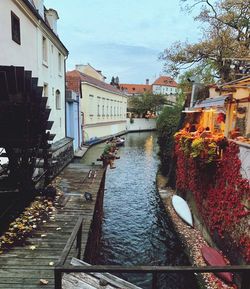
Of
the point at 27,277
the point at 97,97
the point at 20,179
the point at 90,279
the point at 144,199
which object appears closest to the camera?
the point at 90,279

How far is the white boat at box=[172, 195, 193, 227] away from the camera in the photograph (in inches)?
393

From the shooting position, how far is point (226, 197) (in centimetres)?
693

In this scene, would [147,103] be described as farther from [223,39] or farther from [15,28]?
[15,28]

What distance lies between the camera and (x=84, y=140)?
27844 mm

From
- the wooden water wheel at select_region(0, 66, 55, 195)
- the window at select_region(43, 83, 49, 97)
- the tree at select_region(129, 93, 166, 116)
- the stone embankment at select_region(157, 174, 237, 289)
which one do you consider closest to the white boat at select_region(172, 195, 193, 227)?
the stone embankment at select_region(157, 174, 237, 289)

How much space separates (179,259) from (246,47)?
544 inches

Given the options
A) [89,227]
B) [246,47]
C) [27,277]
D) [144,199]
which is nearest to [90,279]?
[27,277]

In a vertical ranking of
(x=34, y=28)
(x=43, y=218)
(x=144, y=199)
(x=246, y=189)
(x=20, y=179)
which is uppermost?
(x=34, y=28)

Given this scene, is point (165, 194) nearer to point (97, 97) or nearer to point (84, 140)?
point (84, 140)

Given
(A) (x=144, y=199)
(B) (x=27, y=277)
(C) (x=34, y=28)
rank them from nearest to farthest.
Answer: (B) (x=27, y=277) → (C) (x=34, y=28) → (A) (x=144, y=199)

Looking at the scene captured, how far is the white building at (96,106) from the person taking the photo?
27828 millimetres

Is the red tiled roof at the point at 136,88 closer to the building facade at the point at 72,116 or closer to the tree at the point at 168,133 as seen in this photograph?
the building facade at the point at 72,116

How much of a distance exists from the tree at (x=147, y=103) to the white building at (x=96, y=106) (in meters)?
9.09

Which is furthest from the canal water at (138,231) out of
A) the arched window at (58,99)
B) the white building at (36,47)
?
the white building at (36,47)
